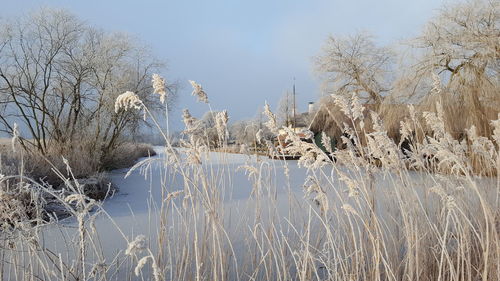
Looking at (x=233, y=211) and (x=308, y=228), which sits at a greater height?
(x=308, y=228)

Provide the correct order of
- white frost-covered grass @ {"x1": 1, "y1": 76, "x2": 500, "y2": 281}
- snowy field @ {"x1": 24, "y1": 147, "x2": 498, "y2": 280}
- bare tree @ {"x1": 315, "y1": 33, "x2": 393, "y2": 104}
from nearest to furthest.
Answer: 1. white frost-covered grass @ {"x1": 1, "y1": 76, "x2": 500, "y2": 281}
2. snowy field @ {"x1": 24, "y1": 147, "x2": 498, "y2": 280}
3. bare tree @ {"x1": 315, "y1": 33, "x2": 393, "y2": 104}

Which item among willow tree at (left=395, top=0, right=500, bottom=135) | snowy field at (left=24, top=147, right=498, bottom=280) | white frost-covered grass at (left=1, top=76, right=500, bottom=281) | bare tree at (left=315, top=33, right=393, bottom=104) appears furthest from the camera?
bare tree at (left=315, top=33, right=393, bottom=104)

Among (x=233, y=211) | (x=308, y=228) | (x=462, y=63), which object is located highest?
(x=462, y=63)

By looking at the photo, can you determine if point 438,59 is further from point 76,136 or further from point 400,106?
point 76,136

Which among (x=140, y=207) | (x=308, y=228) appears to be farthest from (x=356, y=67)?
(x=308, y=228)

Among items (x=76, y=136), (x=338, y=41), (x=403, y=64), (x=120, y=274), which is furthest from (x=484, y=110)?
(x=76, y=136)

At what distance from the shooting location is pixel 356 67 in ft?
43.0

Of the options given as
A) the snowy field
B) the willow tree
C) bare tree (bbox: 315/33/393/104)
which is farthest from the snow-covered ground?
bare tree (bbox: 315/33/393/104)

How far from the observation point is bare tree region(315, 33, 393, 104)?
42.3 feet

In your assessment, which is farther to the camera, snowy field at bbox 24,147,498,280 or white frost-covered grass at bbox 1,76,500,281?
snowy field at bbox 24,147,498,280

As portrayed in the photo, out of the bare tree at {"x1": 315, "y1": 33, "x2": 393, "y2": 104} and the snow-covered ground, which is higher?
the bare tree at {"x1": 315, "y1": 33, "x2": 393, "y2": 104}

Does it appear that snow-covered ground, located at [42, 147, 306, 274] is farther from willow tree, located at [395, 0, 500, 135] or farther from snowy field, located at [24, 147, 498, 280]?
willow tree, located at [395, 0, 500, 135]

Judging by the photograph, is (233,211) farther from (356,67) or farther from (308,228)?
(356,67)

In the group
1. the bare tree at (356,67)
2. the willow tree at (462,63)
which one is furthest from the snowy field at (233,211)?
the bare tree at (356,67)
